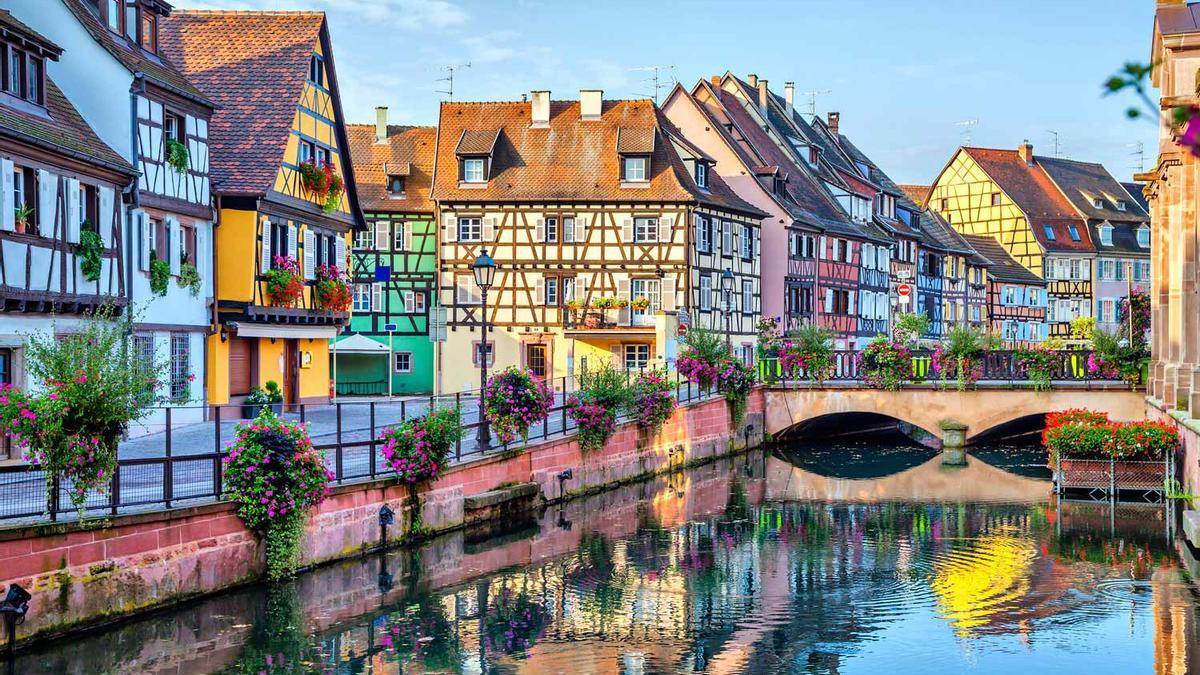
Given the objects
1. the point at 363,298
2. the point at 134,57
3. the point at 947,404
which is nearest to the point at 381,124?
the point at 363,298

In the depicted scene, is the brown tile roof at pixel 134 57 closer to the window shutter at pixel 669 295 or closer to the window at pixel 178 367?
the window at pixel 178 367

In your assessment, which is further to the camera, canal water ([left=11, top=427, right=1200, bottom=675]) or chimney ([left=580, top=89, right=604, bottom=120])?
chimney ([left=580, top=89, right=604, bottom=120])

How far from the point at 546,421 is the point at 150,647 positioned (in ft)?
43.2

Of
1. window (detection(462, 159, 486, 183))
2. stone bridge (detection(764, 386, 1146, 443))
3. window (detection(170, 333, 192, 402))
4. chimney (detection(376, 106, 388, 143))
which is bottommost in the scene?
stone bridge (detection(764, 386, 1146, 443))

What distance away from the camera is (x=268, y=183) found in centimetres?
3119

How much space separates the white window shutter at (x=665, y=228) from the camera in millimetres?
48656

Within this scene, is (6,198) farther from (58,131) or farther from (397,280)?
(397,280)

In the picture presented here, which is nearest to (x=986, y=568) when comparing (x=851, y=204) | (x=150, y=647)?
(x=150, y=647)

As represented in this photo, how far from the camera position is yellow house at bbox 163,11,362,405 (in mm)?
30906

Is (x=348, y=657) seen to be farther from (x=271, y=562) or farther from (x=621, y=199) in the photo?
(x=621, y=199)

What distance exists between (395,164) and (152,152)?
2499 cm

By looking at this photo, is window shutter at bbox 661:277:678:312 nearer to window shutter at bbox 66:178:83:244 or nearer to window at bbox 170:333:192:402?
window at bbox 170:333:192:402

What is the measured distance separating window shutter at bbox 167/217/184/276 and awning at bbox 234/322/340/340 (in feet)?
8.33

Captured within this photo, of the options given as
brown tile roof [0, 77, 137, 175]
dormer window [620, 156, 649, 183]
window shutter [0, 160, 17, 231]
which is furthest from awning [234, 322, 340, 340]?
dormer window [620, 156, 649, 183]
